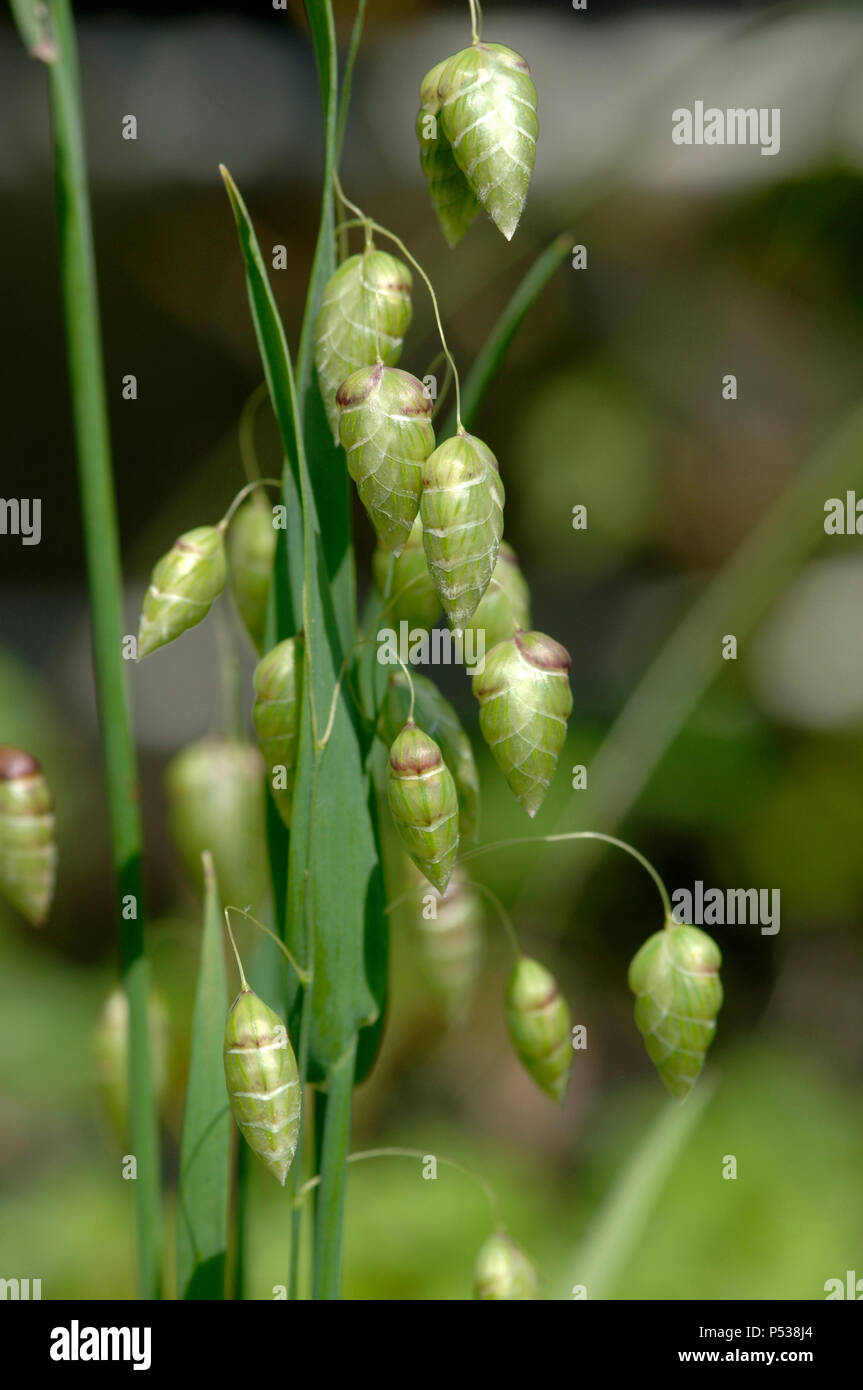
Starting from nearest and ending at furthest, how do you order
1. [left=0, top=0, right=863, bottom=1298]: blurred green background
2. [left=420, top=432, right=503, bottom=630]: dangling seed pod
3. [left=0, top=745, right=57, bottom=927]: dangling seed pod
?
[left=420, top=432, right=503, bottom=630]: dangling seed pod, [left=0, top=745, right=57, bottom=927]: dangling seed pod, [left=0, top=0, right=863, bottom=1298]: blurred green background

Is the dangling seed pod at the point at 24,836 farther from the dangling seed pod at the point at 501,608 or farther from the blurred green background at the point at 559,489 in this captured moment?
the blurred green background at the point at 559,489

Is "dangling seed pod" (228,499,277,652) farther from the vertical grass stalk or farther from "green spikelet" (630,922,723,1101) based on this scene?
"green spikelet" (630,922,723,1101)

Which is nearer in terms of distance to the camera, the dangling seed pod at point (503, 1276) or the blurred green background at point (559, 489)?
the dangling seed pod at point (503, 1276)

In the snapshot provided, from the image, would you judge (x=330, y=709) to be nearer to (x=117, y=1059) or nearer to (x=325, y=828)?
(x=325, y=828)

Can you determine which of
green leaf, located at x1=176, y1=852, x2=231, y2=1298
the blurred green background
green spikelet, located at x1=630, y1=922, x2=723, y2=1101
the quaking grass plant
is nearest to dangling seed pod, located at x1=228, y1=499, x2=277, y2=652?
the quaking grass plant

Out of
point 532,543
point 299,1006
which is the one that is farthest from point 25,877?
point 532,543

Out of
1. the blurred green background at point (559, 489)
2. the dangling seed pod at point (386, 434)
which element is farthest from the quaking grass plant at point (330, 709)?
the blurred green background at point (559, 489)
